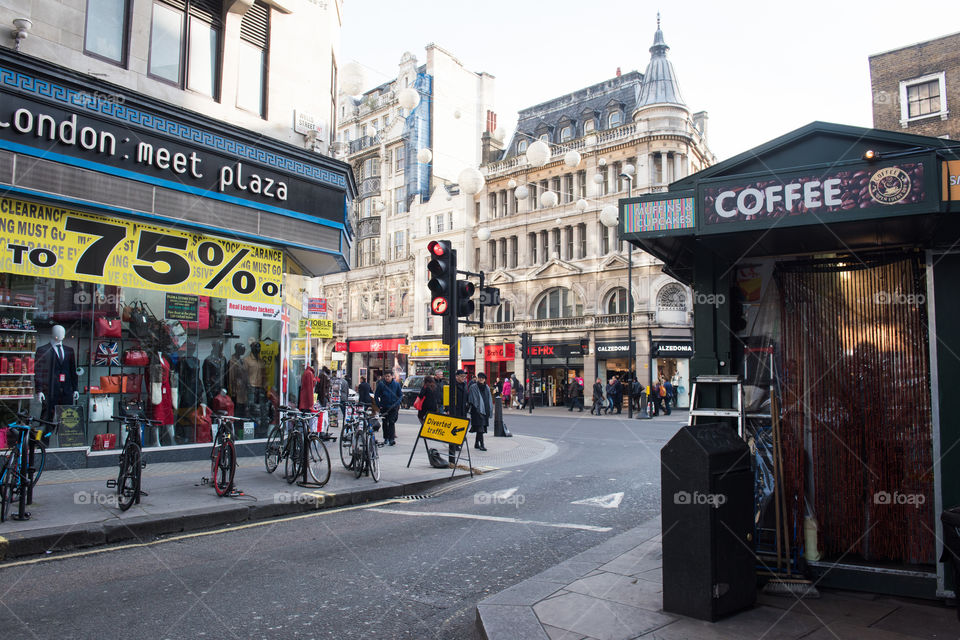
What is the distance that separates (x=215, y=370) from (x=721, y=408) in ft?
33.1

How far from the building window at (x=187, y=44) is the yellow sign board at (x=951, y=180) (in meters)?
11.8

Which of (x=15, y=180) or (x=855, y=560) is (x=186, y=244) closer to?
(x=15, y=180)

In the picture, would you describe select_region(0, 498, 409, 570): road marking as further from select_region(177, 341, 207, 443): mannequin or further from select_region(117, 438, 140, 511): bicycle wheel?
select_region(177, 341, 207, 443): mannequin

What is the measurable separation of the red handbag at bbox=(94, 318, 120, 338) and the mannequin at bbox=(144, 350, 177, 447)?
0.74 metres

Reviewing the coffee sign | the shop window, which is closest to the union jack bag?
the shop window

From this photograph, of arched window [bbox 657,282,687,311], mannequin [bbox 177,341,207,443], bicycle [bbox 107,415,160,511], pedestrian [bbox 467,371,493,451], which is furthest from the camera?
arched window [bbox 657,282,687,311]

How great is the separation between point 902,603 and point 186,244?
37.6ft

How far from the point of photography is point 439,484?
10375 mm

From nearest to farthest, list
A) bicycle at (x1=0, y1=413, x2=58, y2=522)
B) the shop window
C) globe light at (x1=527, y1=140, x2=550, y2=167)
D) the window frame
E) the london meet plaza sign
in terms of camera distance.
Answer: bicycle at (x1=0, y1=413, x2=58, y2=522) → the london meet plaza sign → the shop window → globe light at (x1=527, y1=140, x2=550, y2=167) → the window frame

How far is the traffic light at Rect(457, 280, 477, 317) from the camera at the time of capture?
37.0ft

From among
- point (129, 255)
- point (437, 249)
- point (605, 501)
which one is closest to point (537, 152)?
point (437, 249)

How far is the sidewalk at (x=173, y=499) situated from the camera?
6480 mm

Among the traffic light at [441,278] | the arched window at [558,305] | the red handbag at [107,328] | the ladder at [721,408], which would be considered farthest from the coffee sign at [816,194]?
the arched window at [558,305]

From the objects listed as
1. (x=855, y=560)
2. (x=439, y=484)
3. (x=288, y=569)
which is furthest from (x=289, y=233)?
(x=855, y=560)
